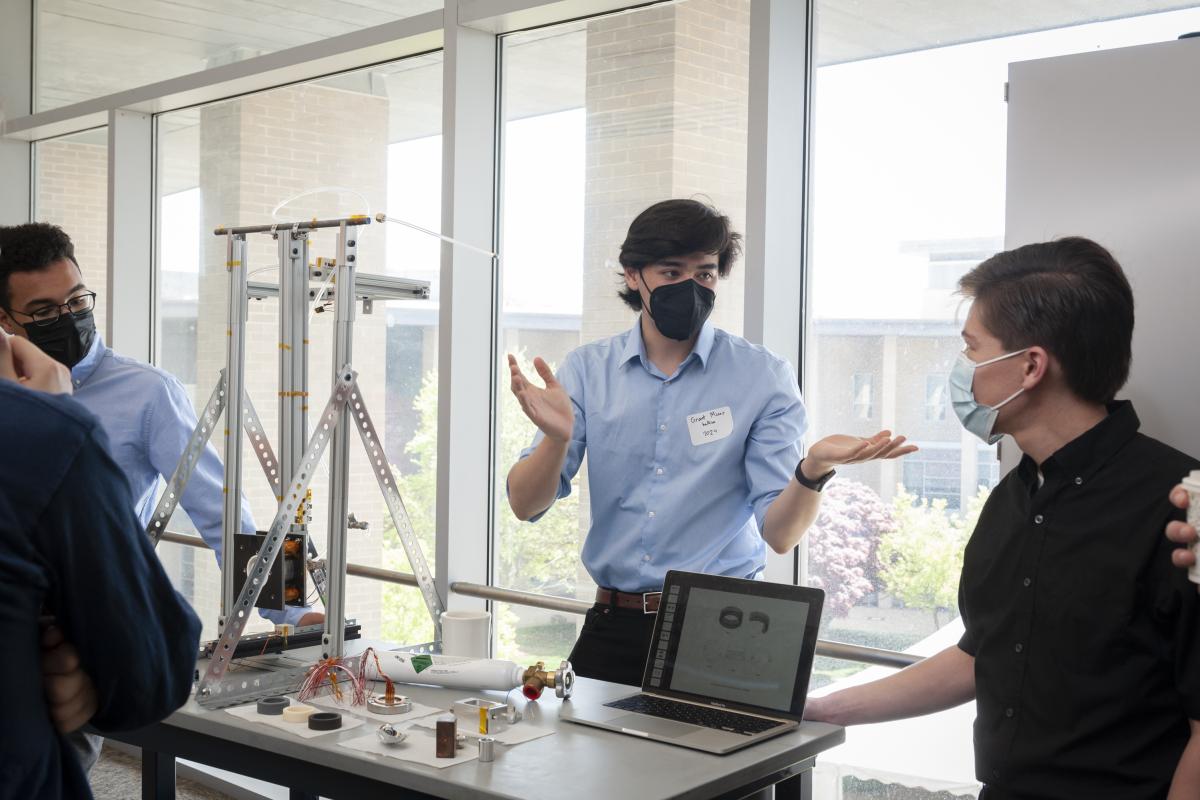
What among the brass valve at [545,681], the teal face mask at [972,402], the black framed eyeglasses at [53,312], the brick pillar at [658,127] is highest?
the brick pillar at [658,127]

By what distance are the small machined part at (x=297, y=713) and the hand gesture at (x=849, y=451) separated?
40.6 inches

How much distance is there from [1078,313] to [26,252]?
240 cm

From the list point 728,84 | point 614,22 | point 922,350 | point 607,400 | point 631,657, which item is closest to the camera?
point 631,657

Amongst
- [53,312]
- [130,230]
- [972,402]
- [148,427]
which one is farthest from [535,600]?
[130,230]

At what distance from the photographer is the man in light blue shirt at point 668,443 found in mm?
2436

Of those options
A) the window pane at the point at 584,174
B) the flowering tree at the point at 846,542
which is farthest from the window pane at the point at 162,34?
the flowering tree at the point at 846,542

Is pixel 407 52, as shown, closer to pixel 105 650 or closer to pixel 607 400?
pixel 607 400

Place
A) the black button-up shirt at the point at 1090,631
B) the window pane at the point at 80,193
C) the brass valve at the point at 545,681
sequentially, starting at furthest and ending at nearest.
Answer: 1. the window pane at the point at 80,193
2. the brass valve at the point at 545,681
3. the black button-up shirt at the point at 1090,631

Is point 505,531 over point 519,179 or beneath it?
beneath

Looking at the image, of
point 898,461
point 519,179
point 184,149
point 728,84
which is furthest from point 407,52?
point 898,461

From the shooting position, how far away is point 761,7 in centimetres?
291

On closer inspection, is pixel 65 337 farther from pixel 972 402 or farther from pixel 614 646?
pixel 972 402

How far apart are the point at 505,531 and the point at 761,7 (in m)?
1.83

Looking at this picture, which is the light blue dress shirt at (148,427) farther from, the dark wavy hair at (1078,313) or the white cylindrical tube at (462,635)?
the dark wavy hair at (1078,313)
